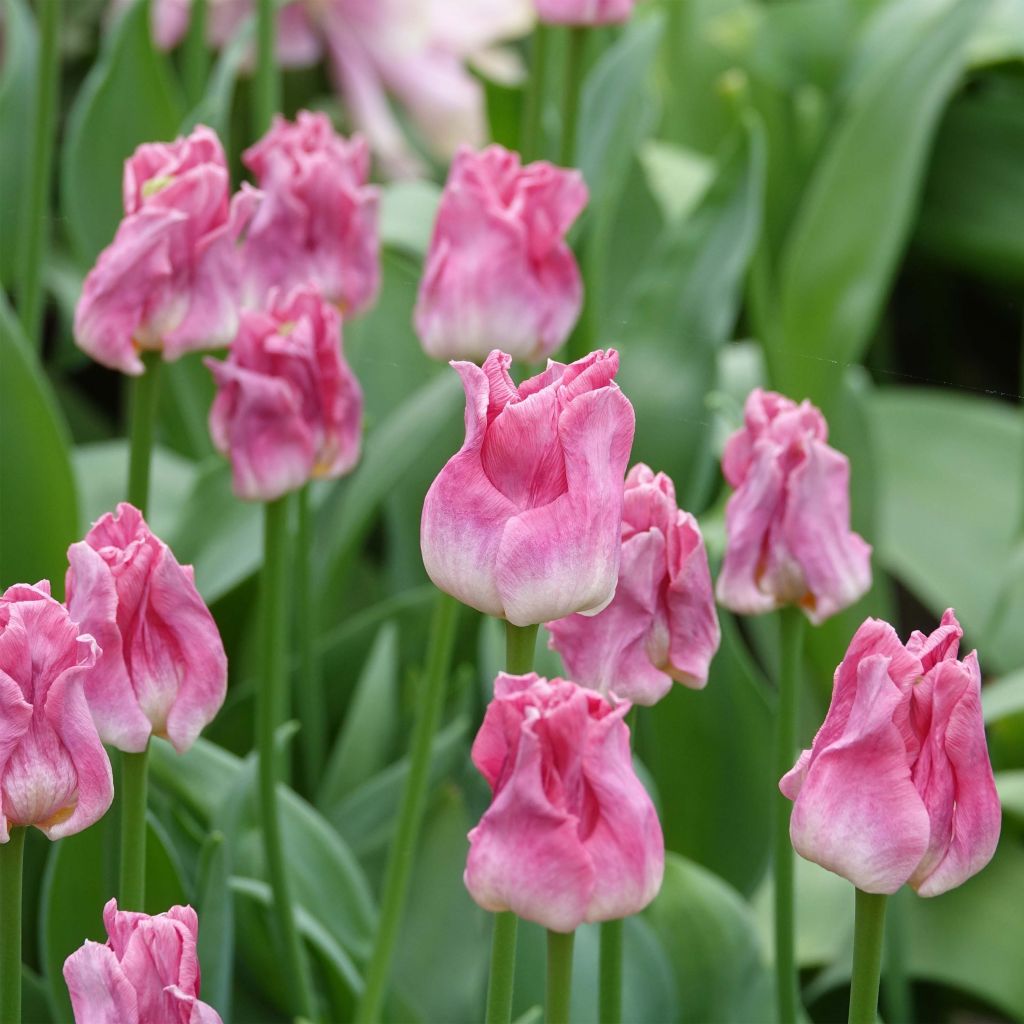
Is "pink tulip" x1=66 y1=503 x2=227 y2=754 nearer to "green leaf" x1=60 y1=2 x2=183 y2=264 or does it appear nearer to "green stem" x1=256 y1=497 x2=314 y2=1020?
"green stem" x1=256 y1=497 x2=314 y2=1020

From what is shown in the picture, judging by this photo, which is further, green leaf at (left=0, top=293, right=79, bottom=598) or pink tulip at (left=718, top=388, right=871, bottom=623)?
green leaf at (left=0, top=293, right=79, bottom=598)

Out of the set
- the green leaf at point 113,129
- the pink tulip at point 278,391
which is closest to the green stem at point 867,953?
the pink tulip at point 278,391

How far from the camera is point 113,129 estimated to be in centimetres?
99

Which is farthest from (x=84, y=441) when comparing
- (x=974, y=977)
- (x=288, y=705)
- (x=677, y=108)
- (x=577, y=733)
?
(x=577, y=733)

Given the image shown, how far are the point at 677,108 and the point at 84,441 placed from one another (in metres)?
0.62

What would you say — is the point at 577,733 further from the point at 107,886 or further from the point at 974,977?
the point at 974,977

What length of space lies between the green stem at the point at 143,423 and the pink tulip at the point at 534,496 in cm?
22

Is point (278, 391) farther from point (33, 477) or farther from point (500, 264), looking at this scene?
point (33, 477)

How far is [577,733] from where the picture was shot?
0.33 m

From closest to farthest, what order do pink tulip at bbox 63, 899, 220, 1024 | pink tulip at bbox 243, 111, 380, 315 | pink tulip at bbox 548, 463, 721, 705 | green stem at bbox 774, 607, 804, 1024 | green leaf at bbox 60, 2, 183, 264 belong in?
pink tulip at bbox 63, 899, 220, 1024 < pink tulip at bbox 548, 463, 721, 705 < green stem at bbox 774, 607, 804, 1024 < pink tulip at bbox 243, 111, 380, 315 < green leaf at bbox 60, 2, 183, 264

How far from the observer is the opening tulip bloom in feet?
1.77

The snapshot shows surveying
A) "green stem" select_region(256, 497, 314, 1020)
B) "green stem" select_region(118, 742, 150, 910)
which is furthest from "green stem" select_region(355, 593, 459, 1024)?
"green stem" select_region(118, 742, 150, 910)

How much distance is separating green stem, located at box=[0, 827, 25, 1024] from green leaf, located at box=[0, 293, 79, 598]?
1.19 ft

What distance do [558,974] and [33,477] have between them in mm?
450
